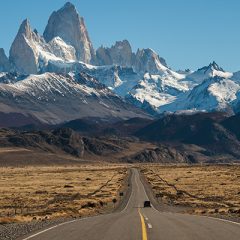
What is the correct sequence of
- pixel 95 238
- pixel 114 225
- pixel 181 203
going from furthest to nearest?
1. pixel 181 203
2. pixel 114 225
3. pixel 95 238

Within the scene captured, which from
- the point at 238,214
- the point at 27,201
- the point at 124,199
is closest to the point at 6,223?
the point at 238,214

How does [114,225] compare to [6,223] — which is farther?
[6,223]

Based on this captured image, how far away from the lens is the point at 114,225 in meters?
40.2

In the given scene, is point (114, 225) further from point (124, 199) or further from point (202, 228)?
point (124, 199)

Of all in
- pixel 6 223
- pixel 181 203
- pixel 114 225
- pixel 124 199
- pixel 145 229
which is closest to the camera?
pixel 145 229

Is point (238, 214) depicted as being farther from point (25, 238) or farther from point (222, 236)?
point (25, 238)

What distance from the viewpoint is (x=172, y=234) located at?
1351 inches

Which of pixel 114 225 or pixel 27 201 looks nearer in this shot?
pixel 114 225

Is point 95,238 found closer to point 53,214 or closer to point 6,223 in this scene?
point 6,223

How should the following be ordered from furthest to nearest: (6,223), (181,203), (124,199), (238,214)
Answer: (124,199), (181,203), (238,214), (6,223)

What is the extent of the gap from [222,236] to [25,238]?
35.6ft

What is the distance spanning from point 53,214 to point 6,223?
9.42m

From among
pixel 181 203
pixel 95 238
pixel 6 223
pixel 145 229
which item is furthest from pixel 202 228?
pixel 181 203

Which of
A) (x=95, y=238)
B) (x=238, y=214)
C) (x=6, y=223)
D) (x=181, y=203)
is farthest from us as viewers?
(x=181, y=203)
